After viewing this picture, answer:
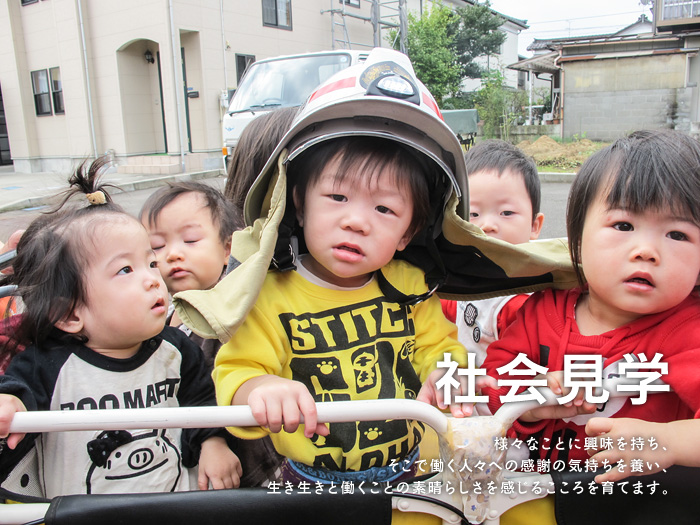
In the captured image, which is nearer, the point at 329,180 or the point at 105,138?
the point at 329,180

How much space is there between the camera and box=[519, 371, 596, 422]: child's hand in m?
1.14

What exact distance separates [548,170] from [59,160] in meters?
13.9

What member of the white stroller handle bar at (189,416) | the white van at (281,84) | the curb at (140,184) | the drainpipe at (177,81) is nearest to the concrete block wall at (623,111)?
the white van at (281,84)

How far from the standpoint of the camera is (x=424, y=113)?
1.34m

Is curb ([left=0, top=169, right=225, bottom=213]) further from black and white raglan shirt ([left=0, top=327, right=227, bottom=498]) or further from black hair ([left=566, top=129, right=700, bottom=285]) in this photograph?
black hair ([left=566, top=129, right=700, bottom=285])

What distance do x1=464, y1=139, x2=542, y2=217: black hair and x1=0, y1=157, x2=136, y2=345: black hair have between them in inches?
51.8

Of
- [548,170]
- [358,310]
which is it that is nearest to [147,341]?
[358,310]

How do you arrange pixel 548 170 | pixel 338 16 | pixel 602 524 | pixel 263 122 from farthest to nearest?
pixel 338 16
pixel 548 170
pixel 263 122
pixel 602 524

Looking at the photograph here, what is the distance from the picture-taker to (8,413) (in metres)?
1.05

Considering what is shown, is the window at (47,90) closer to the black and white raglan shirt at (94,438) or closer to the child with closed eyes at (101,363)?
the child with closed eyes at (101,363)

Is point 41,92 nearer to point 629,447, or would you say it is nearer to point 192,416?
point 192,416

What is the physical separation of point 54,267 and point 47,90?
1818cm

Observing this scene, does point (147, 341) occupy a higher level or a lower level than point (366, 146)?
lower

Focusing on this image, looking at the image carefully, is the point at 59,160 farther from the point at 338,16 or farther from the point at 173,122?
the point at 338,16
